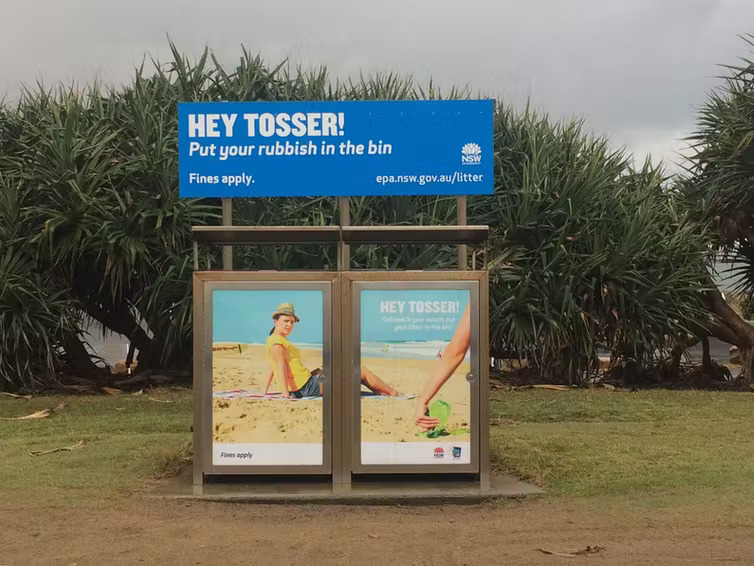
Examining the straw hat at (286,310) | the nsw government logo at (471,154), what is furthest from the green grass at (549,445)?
the nsw government logo at (471,154)

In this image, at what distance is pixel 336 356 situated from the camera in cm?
686

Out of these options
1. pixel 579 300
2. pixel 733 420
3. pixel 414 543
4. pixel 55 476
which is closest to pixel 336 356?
pixel 414 543

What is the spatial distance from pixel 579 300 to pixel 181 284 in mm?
6718

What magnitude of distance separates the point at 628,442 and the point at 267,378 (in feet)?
13.7

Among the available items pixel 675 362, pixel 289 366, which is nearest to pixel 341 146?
pixel 289 366

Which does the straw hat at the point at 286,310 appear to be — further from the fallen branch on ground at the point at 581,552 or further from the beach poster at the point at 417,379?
the fallen branch on ground at the point at 581,552

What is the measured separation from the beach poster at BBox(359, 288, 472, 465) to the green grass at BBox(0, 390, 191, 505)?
6.96ft

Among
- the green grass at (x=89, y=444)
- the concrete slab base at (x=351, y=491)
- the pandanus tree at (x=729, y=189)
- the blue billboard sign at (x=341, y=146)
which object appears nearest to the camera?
the concrete slab base at (x=351, y=491)

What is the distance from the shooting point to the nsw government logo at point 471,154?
746 centimetres

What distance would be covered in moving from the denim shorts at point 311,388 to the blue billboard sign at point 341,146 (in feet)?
5.58

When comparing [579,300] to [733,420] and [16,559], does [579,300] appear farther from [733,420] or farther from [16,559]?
[16,559]

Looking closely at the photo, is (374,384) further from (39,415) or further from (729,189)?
(729,189)

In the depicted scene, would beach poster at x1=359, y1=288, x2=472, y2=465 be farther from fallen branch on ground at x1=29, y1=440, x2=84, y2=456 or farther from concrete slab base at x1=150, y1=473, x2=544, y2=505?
fallen branch on ground at x1=29, y1=440, x2=84, y2=456

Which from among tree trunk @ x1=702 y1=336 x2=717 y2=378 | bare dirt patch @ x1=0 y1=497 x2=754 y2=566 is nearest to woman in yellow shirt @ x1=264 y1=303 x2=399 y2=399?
bare dirt patch @ x1=0 y1=497 x2=754 y2=566
